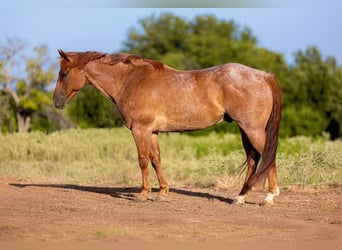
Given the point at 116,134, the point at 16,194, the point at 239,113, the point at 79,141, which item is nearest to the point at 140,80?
the point at 239,113

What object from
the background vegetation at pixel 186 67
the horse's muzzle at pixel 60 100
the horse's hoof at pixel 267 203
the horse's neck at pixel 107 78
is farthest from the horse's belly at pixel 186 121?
the background vegetation at pixel 186 67

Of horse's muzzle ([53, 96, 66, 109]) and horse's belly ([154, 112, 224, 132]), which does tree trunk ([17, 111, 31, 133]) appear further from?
horse's belly ([154, 112, 224, 132])

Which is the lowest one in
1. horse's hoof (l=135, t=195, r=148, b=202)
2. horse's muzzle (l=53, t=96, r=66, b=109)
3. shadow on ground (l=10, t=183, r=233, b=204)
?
horse's hoof (l=135, t=195, r=148, b=202)

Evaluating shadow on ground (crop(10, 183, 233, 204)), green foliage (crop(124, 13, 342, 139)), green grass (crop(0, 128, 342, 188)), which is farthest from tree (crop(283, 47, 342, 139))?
shadow on ground (crop(10, 183, 233, 204))

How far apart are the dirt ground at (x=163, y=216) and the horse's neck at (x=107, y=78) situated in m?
1.62

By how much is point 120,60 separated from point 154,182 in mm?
3703

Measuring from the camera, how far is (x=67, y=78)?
1134 centimetres

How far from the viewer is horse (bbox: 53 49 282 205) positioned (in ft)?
33.8

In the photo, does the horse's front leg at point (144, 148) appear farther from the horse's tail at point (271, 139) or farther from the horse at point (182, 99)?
the horse's tail at point (271, 139)

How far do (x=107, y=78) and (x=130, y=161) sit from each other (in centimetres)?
783

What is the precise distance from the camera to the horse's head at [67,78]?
11.3 metres

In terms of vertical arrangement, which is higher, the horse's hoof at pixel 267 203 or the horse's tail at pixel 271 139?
the horse's tail at pixel 271 139

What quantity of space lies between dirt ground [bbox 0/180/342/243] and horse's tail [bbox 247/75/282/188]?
1.45 feet

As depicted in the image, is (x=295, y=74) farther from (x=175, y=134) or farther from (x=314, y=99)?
(x=175, y=134)
